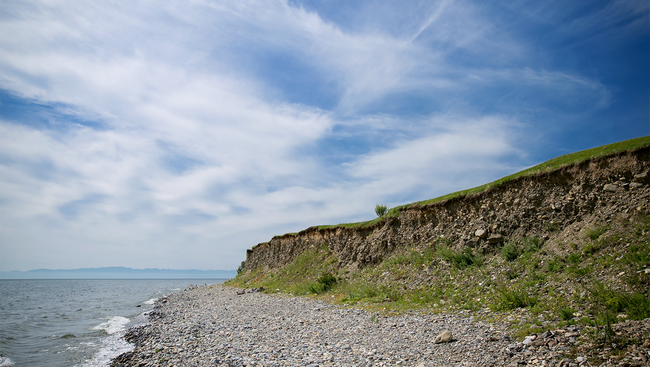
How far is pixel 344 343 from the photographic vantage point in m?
10.5

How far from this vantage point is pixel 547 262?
13.2m

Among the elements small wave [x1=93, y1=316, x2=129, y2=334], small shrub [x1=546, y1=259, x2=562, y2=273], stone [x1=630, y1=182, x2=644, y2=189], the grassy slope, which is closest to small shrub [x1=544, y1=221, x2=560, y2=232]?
the grassy slope

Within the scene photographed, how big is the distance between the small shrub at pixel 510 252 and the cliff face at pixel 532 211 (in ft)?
2.82

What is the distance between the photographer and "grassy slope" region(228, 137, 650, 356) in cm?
946

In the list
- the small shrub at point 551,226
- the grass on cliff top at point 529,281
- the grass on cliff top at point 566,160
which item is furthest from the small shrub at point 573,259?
the grass on cliff top at point 566,160

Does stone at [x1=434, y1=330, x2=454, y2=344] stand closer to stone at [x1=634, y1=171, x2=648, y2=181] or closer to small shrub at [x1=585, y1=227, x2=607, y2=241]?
small shrub at [x1=585, y1=227, x2=607, y2=241]

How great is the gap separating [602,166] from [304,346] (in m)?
15.6

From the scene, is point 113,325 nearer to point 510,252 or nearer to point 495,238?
point 495,238

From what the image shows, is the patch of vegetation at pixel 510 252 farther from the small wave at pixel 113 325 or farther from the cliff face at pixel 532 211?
the small wave at pixel 113 325

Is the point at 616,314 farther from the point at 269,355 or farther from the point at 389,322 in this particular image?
the point at 269,355

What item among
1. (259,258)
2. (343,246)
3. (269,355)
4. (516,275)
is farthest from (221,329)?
(259,258)

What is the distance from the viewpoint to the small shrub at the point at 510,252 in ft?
50.0

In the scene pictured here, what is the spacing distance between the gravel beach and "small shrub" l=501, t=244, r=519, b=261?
5.47 meters

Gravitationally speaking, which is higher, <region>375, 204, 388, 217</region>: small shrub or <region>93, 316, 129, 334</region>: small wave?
<region>375, 204, 388, 217</region>: small shrub
